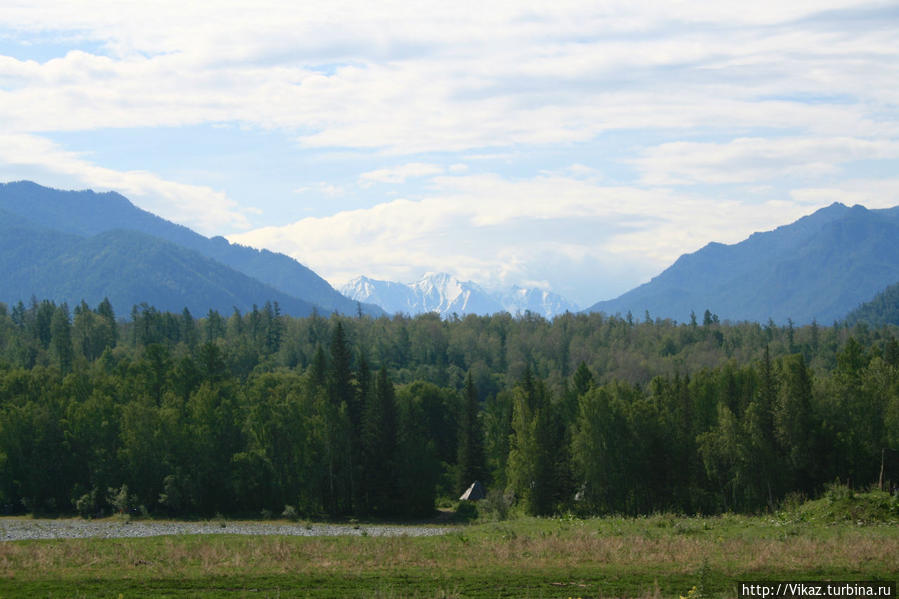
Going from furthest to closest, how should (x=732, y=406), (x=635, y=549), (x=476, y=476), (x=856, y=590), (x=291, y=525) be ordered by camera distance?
(x=476, y=476) < (x=732, y=406) < (x=291, y=525) < (x=635, y=549) < (x=856, y=590)

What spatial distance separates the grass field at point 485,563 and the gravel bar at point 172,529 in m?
17.8

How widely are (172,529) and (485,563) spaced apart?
42.0m

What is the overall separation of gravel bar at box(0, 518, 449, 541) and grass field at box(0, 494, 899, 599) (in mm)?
17808

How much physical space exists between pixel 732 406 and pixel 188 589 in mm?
66763

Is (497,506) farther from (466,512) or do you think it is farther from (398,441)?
(398,441)

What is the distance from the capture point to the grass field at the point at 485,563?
3052cm

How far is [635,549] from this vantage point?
38.7 metres

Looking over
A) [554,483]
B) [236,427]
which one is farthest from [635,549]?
[236,427]

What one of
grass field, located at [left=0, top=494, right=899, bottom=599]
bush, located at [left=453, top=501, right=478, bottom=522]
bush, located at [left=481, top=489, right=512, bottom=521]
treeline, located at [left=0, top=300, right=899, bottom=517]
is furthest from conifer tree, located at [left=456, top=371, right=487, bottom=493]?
grass field, located at [left=0, top=494, right=899, bottom=599]

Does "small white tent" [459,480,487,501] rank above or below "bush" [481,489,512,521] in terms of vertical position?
below

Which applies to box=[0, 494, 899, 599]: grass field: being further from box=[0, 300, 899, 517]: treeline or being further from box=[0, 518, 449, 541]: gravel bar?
box=[0, 300, 899, 517]: treeline

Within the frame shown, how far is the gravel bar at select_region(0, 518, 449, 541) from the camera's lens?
6562cm

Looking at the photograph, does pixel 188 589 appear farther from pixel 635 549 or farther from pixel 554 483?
pixel 554 483

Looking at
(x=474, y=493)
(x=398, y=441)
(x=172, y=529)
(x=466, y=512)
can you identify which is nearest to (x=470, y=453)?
(x=474, y=493)
